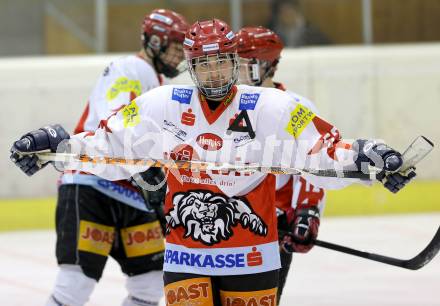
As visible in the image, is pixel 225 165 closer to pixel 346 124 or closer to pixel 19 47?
pixel 346 124

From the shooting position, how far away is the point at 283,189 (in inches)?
142

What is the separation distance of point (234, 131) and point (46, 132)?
57 centimetres

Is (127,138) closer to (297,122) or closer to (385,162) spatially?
(297,122)

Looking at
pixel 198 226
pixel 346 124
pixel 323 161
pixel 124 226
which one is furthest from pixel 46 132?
pixel 346 124

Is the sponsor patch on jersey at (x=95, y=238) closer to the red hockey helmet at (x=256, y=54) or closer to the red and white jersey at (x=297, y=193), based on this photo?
the red and white jersey at (x=297, y=193)

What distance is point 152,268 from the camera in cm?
400

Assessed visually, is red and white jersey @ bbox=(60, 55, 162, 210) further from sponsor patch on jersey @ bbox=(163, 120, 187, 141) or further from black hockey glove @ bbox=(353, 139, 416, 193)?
black hockey glove @ bbox=(353, 139, 416, 193)

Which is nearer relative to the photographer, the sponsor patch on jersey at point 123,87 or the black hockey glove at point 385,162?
the black hockey glove at point 385,162

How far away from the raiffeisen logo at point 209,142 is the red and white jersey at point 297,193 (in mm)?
699

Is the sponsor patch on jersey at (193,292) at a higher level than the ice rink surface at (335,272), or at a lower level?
higher

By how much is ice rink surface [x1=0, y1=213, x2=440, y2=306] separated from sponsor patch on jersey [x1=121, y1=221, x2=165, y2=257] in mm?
827

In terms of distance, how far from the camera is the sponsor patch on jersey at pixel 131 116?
2914 mm

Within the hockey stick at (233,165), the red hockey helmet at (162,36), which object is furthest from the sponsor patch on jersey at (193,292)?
the red hockey helmet at (162,36)

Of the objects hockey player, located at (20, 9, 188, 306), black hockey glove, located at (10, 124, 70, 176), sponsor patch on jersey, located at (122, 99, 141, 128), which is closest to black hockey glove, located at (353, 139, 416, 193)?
sponsor patch on jersey, located at (122, 99, 141, 128)
